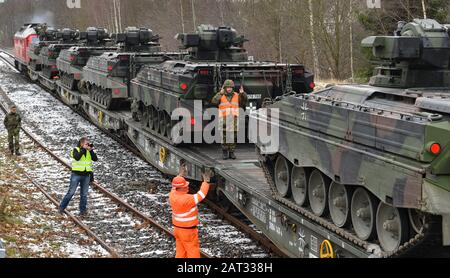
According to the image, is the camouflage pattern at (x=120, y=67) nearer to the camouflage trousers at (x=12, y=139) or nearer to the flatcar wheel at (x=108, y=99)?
the flatcar wheel at (x=108, y=99)

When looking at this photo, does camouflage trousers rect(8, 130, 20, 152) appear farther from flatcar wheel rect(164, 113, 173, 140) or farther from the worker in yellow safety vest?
the worker in yellow safety vest

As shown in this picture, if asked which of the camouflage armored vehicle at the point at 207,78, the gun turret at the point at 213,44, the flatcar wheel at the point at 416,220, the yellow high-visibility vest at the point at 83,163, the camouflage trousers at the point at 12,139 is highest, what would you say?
the gun turret at the point at 213,44

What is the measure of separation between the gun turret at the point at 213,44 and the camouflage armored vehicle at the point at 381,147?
6561mm

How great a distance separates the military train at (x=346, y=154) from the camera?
273 inches

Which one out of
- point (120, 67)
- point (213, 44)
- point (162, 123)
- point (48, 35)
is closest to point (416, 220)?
point (162, 123)

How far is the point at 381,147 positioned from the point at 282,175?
11.0 ft

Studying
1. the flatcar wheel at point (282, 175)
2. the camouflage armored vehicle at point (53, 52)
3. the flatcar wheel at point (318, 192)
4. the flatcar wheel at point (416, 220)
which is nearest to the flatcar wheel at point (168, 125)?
the flatcar wheel at point (282, 175)

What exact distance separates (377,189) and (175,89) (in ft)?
26.6

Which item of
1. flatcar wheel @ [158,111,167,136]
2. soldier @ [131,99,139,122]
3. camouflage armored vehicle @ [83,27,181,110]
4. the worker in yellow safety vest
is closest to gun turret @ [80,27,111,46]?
camouflage armored vehicle @ [83,27,181,110]

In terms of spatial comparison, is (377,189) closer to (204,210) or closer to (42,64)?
(204,210)

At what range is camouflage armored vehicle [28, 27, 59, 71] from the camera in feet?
124

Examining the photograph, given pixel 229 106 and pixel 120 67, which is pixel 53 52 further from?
pixel 229 106
